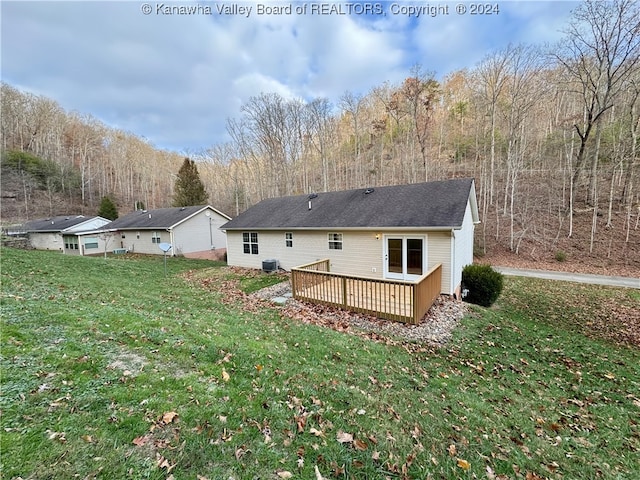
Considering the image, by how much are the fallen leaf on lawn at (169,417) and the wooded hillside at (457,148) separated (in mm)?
19373

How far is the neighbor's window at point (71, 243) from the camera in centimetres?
Answer: 2134

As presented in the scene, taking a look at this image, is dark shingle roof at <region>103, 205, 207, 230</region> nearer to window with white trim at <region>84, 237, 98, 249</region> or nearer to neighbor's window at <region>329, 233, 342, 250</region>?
window with white trim at <region>84, 237, 98, 249</region>

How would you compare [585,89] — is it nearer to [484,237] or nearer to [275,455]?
[484,237]

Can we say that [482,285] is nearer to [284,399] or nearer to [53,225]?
[284,399]

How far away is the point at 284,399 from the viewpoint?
3.31 m

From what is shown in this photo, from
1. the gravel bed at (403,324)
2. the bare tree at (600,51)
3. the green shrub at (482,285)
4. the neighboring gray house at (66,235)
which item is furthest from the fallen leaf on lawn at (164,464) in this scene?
the neighboring gray house at (66,235)

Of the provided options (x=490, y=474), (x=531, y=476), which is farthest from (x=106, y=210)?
(x=531, y=476)

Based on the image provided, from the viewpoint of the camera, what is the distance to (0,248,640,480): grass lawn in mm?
2326

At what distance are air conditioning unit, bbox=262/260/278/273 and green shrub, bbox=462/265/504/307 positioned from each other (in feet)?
27.0

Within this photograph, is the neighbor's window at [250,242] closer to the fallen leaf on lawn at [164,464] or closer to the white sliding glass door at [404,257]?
the white sliding glass door at [404,257]

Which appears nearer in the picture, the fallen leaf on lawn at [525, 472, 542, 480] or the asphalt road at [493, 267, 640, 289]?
the fallen leaf on lawn at [525, 472, 542, 480]

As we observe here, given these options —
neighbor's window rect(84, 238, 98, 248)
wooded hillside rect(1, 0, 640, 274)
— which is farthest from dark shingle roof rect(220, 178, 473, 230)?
neighbor's window rect(84, 238, 98, 248)

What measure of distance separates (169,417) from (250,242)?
11862mm

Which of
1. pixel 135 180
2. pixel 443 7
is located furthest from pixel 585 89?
pixel 135 180
